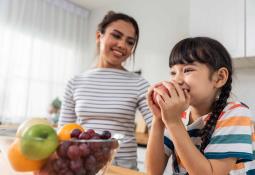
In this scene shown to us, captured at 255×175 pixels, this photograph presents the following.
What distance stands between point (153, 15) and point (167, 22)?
24 centimetres

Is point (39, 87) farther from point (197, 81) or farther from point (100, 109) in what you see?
point (197, 81)

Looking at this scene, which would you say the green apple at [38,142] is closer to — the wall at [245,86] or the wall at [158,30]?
the wall at [245,86]

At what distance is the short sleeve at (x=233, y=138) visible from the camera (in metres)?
0.65

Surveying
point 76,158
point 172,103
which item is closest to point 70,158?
point 76,158

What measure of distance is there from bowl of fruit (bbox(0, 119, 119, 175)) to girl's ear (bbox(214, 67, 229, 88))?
0.41m

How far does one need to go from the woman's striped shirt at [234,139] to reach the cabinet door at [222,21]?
130 centimetres

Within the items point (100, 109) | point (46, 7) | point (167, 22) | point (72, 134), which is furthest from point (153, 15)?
point (72, 134)

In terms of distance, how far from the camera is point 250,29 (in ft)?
6.11

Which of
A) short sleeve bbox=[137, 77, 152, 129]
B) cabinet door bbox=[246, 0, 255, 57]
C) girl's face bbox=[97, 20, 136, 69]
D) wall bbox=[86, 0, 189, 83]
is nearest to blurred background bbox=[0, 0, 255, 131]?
wall bbox=[86, 0, 189, 83]

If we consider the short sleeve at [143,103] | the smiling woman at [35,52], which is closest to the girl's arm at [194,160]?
the short sleeve at [143,103]

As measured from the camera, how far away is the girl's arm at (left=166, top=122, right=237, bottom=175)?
63 cm

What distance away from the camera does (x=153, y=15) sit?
10.1ft

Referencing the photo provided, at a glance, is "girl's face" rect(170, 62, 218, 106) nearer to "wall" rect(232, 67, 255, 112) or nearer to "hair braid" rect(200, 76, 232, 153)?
"hair braid" rect(200, 76, 232, 153)

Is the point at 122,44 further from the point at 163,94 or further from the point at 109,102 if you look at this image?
the point at 163,94
